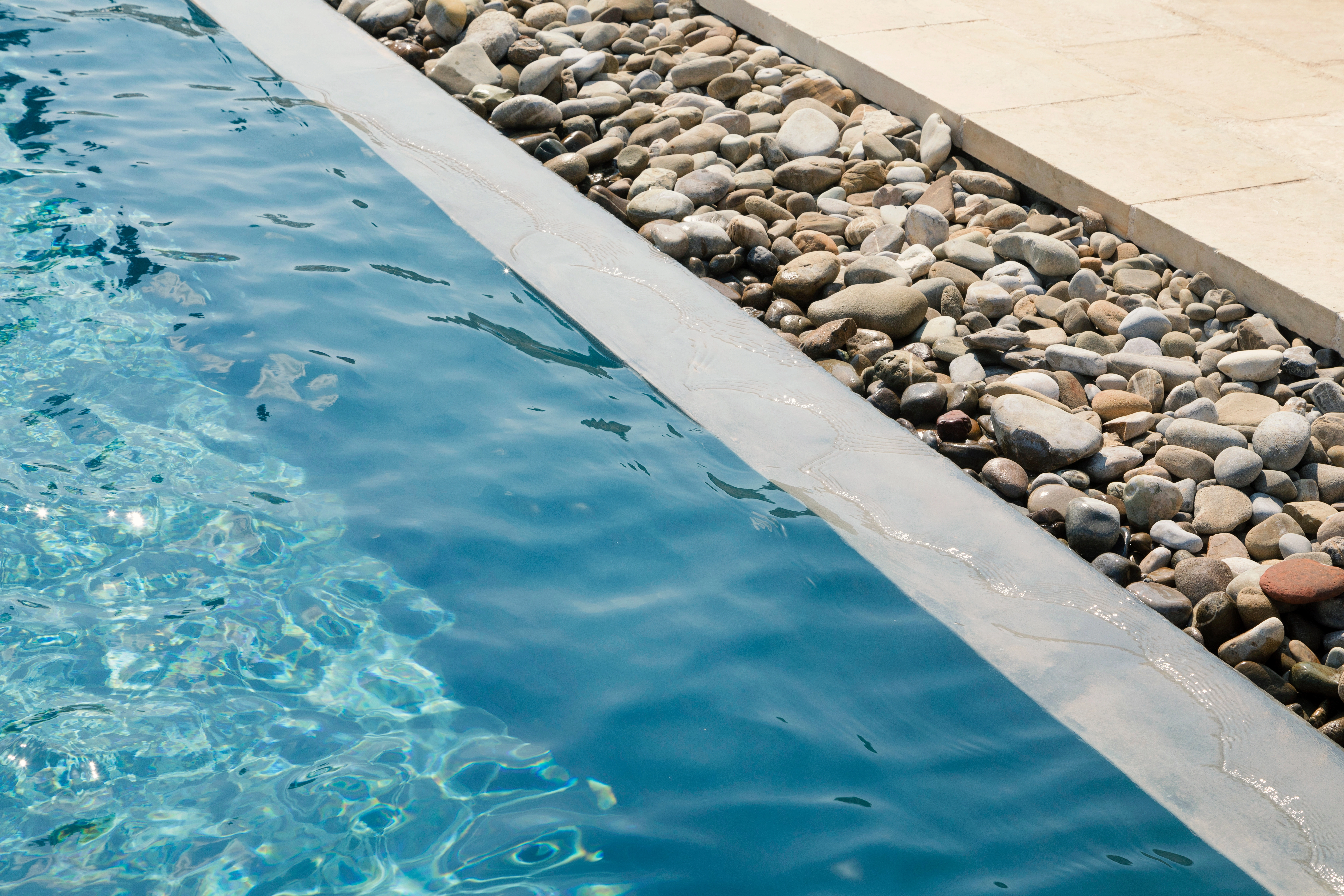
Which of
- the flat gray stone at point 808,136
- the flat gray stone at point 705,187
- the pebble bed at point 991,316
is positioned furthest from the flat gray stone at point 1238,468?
the flat gray stone at point 808,136

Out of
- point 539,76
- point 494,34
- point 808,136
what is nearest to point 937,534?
point 808,136

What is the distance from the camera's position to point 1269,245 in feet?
12.6

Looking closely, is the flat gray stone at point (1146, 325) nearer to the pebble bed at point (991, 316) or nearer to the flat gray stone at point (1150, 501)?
the pebble bed at point (991, 316)

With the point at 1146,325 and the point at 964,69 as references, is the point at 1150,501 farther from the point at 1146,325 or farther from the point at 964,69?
the point at 964,69

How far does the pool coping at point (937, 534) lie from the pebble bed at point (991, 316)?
5.6 inches

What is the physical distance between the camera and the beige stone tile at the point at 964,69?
16.4 ft

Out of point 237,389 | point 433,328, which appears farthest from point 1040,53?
point 237,389

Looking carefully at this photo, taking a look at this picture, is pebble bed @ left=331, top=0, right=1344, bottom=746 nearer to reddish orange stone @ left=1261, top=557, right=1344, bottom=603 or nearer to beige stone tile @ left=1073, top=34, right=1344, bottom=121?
reddish orange stone @ left=1261, top=557, right=1344, bottom=603

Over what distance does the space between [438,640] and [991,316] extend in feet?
7.18

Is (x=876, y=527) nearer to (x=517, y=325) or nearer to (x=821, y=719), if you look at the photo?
(x=821, y=719)

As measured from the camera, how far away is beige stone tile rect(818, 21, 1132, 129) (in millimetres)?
4992

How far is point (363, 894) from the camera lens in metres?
2.21

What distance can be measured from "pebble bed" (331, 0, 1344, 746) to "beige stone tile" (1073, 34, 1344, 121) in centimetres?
108

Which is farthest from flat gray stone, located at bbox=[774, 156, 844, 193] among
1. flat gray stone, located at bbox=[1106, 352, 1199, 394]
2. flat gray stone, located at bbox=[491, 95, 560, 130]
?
flat gray stone, located at bbox=[1106, 352, 1199, 394]
